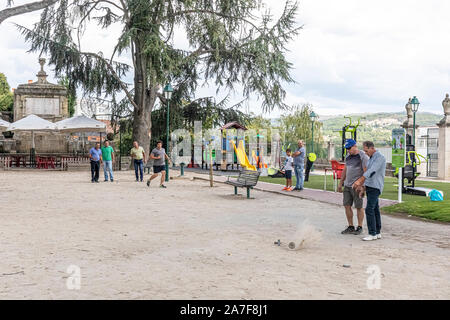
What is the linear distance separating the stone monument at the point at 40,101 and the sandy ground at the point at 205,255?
28500mm

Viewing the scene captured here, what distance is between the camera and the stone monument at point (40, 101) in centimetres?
3862

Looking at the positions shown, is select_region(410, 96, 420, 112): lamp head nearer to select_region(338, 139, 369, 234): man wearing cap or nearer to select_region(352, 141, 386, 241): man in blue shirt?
select_region(338, 139, 369, 234): man wearing cap

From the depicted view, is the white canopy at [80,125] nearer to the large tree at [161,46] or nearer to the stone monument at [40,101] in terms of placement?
the large tree at [161,46]

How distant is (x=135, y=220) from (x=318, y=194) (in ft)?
23.6

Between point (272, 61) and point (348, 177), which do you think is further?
point (272, 61)

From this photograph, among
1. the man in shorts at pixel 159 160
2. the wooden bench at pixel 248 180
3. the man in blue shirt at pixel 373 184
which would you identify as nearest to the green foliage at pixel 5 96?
the man in shorts at pixel 159 160

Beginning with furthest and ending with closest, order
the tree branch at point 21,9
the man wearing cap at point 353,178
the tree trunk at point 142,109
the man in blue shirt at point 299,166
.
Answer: the tree trunk at point 142,109, the tree branch at point 21,9, the man in blue shirt at point 299,166, the man wearing cap at point 353,178

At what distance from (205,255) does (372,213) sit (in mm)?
3066

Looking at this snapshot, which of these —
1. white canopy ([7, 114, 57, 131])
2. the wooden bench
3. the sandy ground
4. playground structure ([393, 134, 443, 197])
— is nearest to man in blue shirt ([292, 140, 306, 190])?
Answer: the wooden bench

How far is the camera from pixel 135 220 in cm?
986

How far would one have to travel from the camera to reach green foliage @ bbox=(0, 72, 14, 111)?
197 feet

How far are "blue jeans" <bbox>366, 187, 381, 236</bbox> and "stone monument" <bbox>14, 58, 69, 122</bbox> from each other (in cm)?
3456
